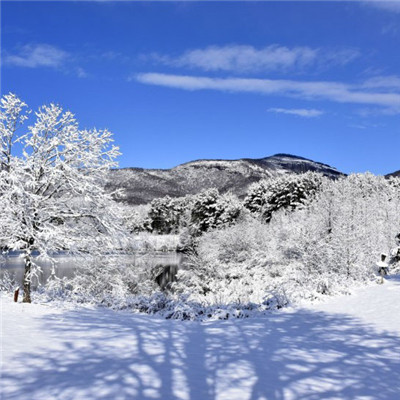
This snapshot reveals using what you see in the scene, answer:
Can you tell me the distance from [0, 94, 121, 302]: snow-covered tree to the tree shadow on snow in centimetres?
341

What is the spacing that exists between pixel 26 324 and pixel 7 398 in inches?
180

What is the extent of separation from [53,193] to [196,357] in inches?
342

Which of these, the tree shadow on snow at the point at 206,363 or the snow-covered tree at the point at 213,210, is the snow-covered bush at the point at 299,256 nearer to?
the tree shadow on snow at the point at 206,363

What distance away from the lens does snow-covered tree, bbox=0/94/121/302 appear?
37.8 ft

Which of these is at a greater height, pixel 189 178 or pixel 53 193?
pixel 189 178

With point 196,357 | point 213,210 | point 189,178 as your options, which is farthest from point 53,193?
point 189,178

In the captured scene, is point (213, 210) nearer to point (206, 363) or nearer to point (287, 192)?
point (287, 192)

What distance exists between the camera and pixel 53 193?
13023 millimetres

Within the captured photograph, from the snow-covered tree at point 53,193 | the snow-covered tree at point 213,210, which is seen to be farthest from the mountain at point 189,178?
the snow-covered tree at point 53,193

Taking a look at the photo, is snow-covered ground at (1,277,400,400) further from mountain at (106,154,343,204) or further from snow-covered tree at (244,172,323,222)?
mountain at (106,154,343,204)

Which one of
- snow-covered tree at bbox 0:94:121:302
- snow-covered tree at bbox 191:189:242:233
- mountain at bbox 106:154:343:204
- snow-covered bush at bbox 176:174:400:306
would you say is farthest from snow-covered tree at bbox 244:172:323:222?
mountain at bbox 106:154:343:204

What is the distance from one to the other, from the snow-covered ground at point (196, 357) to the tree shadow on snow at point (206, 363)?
16mm

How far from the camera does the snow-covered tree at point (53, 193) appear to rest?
11.5 m

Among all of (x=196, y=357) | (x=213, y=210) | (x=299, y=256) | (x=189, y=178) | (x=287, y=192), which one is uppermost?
(x=189, y=178)
